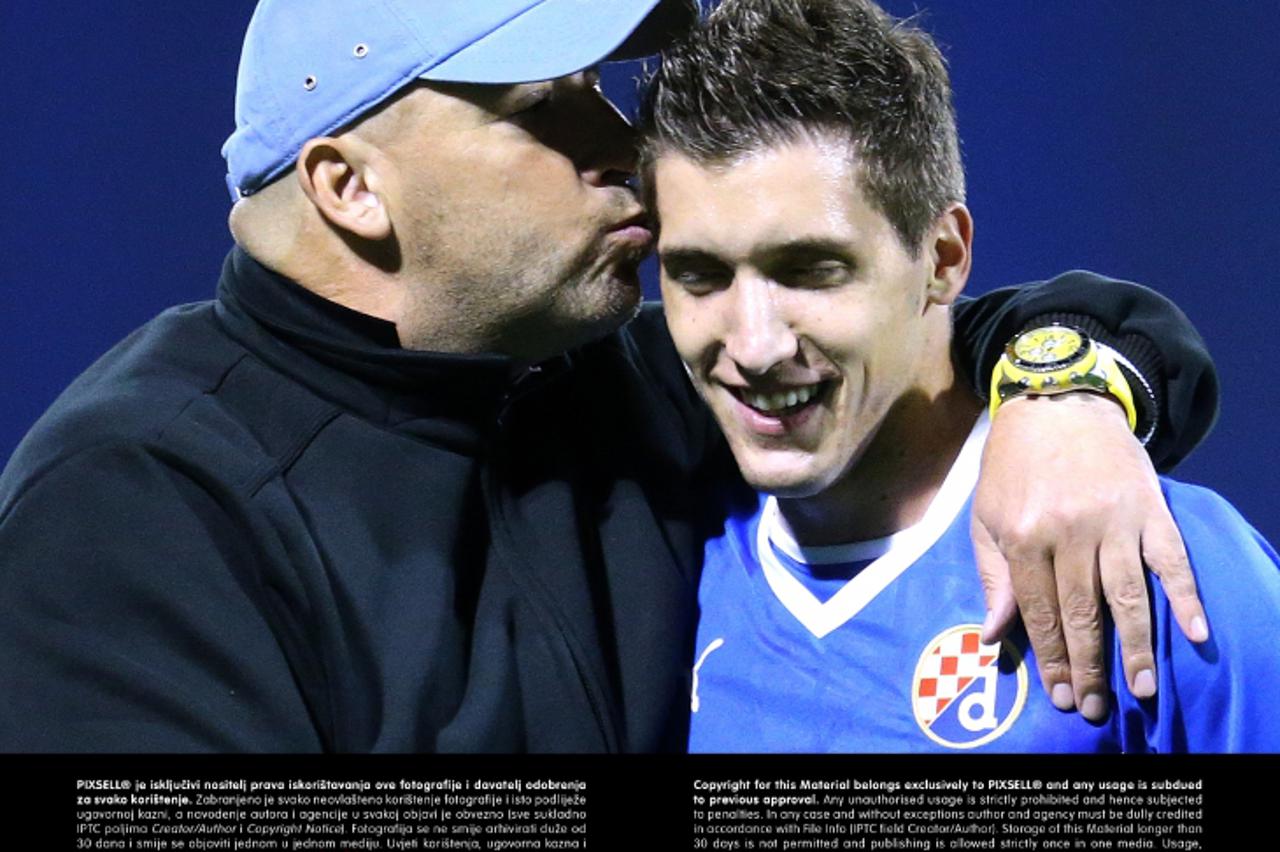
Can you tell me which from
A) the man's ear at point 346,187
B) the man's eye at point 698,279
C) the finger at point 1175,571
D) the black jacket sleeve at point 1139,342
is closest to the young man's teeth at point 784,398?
the man's eye at point 698,279

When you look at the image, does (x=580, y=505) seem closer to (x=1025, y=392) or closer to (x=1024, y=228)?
(x=1025, y=392)

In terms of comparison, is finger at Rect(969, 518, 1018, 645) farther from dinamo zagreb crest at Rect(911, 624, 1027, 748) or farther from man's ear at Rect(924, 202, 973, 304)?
man's ear at Rect(924, 202, 973, 304)

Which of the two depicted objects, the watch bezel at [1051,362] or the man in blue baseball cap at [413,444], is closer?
the man in blue baseball cap at [413,444]

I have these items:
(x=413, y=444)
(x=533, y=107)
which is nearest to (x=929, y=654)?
(x=413, y=444)

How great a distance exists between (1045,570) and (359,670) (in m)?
0.63

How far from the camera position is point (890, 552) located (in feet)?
5.77

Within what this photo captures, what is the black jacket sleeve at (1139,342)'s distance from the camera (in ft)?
5.91

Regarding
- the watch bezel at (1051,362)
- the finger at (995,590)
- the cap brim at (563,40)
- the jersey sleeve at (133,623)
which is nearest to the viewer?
the jersey sleeve at (133,623)

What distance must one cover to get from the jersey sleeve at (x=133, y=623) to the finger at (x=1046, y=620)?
0.65 metres

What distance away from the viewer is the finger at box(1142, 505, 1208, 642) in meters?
1.51

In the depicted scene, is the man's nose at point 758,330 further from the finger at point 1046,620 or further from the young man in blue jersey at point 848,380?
the finger at point 1046,620

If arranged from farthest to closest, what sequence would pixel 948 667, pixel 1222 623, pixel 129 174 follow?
pixel 129 174, pixel 948 667, pixel 1222 623

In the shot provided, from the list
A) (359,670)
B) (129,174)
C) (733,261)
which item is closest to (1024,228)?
(129,174)

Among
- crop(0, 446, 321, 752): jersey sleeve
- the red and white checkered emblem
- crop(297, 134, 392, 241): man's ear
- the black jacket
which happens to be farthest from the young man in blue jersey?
crop(0, 446, 321, 752): jersey sleeve
